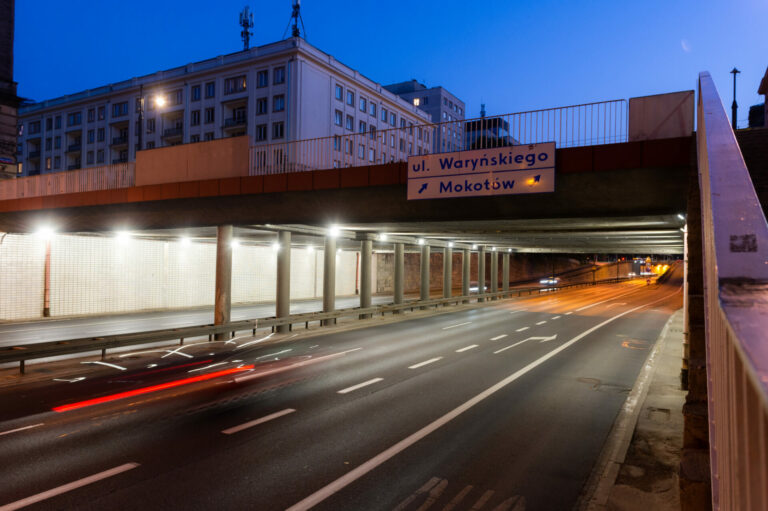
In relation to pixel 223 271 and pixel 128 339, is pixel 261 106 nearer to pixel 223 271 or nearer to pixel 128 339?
pixel 223 271

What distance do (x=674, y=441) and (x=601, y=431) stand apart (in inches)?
46.4

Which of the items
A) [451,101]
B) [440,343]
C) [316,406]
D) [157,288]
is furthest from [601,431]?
[451,101]

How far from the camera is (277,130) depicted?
6312cm

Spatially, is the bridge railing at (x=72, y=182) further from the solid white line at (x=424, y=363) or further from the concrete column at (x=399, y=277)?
the concrete column at (x=399, y=277)

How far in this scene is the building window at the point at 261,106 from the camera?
209 ft

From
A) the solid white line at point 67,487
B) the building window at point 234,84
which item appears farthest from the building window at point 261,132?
the solid white line at point 67,487

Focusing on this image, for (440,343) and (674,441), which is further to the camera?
(440,343)

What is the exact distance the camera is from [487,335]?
2106 cm

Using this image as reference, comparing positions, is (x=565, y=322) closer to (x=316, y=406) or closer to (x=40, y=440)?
(x=316, y=406)

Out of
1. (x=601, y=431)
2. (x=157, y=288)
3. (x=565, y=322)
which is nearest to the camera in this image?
(x=601, y=431)

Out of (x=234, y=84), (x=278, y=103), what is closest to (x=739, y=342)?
(x=278, y=103)

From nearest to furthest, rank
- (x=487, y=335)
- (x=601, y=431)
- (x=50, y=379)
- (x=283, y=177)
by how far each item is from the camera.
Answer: (x=601, y=431) < (x=50, y=379) < (x=283, y=177) < (x=487, y=335)

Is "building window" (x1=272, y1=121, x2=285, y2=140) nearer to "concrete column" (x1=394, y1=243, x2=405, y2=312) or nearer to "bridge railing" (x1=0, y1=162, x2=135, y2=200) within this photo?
"concrete column" (x1=394, y1=243, x2=405, y2=312)

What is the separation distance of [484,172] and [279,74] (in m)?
55.1
